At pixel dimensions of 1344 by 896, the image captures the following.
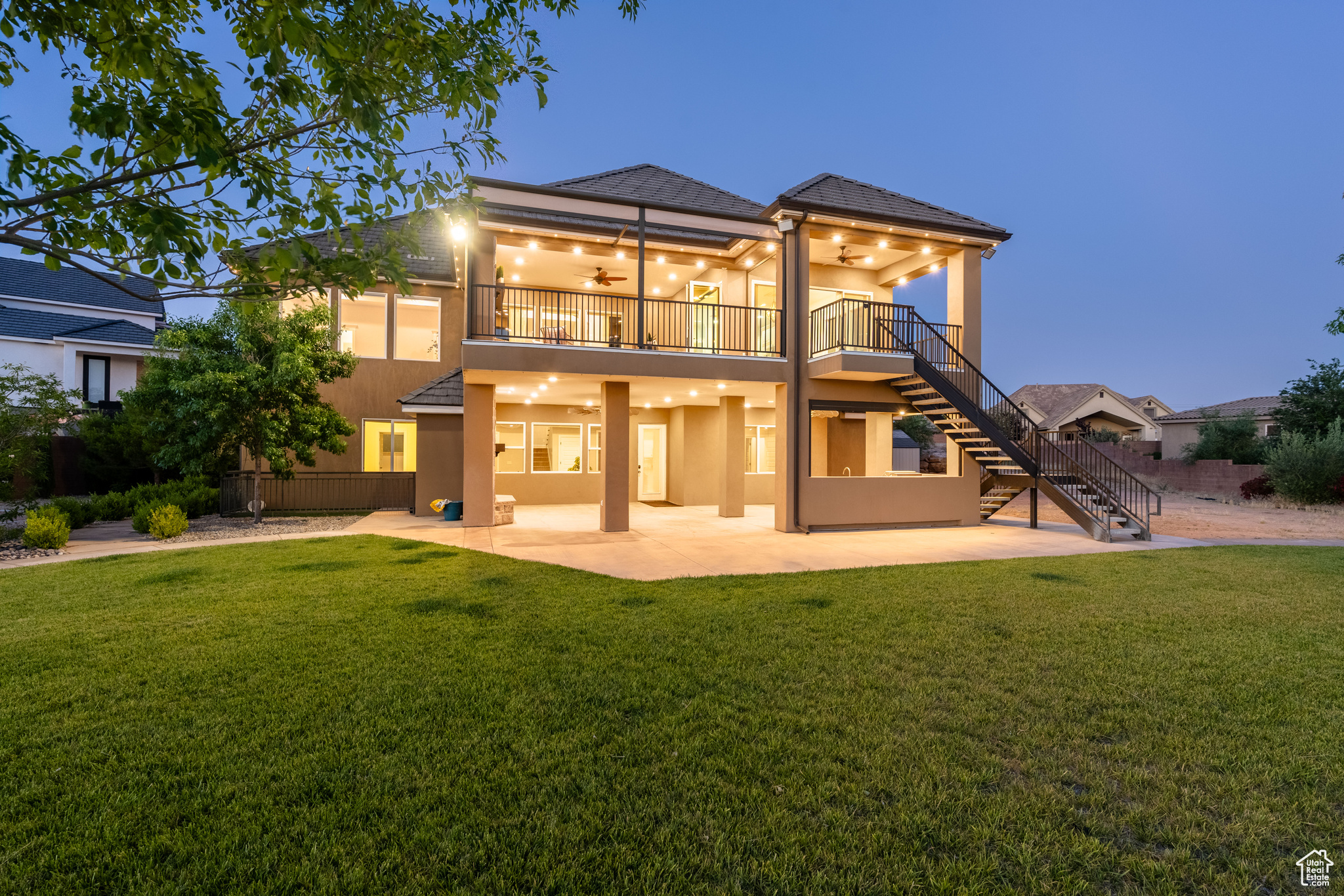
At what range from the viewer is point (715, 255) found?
13.6m

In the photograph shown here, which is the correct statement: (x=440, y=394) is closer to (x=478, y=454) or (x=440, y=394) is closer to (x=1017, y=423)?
(x=478, y=454)

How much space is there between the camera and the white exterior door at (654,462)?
1870cm

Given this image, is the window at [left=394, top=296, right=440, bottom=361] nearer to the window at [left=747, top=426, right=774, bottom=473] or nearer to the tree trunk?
the tree trunk

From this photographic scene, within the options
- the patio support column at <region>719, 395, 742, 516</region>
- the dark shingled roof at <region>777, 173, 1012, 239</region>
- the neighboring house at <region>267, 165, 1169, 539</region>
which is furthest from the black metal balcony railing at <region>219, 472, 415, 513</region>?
the dark shingled roof at <region>777, 173, 1012, 239</region>

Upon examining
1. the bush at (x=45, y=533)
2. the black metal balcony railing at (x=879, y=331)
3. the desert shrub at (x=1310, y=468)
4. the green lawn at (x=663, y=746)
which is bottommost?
the green lawn at (x=663, y=746)

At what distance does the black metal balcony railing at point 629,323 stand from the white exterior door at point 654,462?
4.25 m

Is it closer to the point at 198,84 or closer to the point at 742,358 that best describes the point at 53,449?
the point at 742,358

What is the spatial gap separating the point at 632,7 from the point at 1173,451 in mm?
43843

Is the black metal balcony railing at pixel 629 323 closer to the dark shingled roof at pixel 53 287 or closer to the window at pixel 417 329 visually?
the window at pixel 417 329

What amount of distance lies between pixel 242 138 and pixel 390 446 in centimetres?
1476

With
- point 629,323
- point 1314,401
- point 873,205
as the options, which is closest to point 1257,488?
point 1314,401

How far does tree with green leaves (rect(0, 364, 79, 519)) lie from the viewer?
988 centimetres

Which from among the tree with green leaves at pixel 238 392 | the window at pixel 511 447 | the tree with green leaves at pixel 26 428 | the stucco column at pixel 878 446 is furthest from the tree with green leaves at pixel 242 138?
the stucco column at pixel 878 446

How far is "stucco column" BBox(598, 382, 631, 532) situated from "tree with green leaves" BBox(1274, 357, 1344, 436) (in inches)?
1009
